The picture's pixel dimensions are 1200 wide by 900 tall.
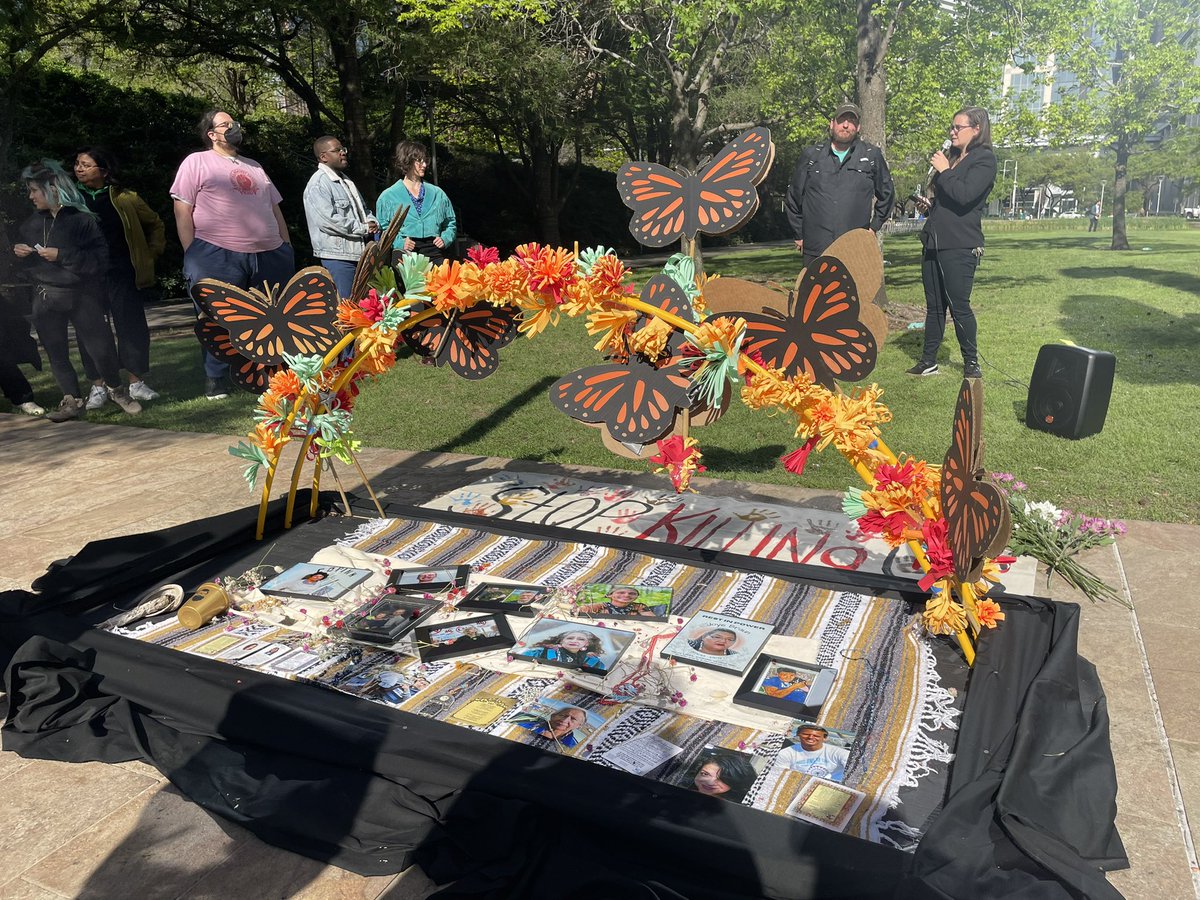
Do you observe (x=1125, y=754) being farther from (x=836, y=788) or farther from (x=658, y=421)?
(x=658, y=421)

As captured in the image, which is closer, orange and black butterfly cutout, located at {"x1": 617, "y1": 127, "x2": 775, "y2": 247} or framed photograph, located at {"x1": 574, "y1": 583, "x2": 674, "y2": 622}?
orange and black butterfly cutout, located at {"x1": 617, "y1": 127, "x2": 775, "y2": 247}

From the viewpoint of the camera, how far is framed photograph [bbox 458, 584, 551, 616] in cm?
303

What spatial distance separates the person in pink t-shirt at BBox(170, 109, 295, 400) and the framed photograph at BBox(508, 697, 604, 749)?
173 inches

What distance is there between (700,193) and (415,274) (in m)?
1.01

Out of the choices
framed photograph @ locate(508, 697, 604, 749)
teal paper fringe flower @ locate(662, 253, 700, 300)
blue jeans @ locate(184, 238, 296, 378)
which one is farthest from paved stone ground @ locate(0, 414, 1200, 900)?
blue jeans @ locate(184, 238, 296, 378)

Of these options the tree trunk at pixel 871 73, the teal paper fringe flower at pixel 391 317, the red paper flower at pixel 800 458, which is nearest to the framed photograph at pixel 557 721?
the red paper flower at pixel 800 458

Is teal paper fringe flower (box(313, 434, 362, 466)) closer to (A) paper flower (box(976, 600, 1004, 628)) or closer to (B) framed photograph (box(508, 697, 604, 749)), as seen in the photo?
(B) framed photograph (box(508, 697, 604, 749))

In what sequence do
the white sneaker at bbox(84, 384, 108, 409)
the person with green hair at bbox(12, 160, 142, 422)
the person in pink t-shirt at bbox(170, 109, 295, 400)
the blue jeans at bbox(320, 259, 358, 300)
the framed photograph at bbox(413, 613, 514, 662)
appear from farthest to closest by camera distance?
the white sneaker at bbox(84, 384, 108, 409), the blue jeans at bbox(320, 259, 358, 300), the person with green hair at bbox(12, 160, 142, 422), the person in pink t-shirt at bbox(170, 109, 295, 400), the framed photograph at bbox(413, 613, 514, 662)

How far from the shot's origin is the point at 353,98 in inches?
557

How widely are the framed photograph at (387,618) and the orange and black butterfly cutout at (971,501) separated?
1718mm

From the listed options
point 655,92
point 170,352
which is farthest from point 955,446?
point 655,92

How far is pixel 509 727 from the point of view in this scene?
232cm

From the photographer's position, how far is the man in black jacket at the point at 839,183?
606cm

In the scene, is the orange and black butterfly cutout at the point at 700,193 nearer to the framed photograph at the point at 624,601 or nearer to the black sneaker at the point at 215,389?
the framed photograph at the point at 624,601
